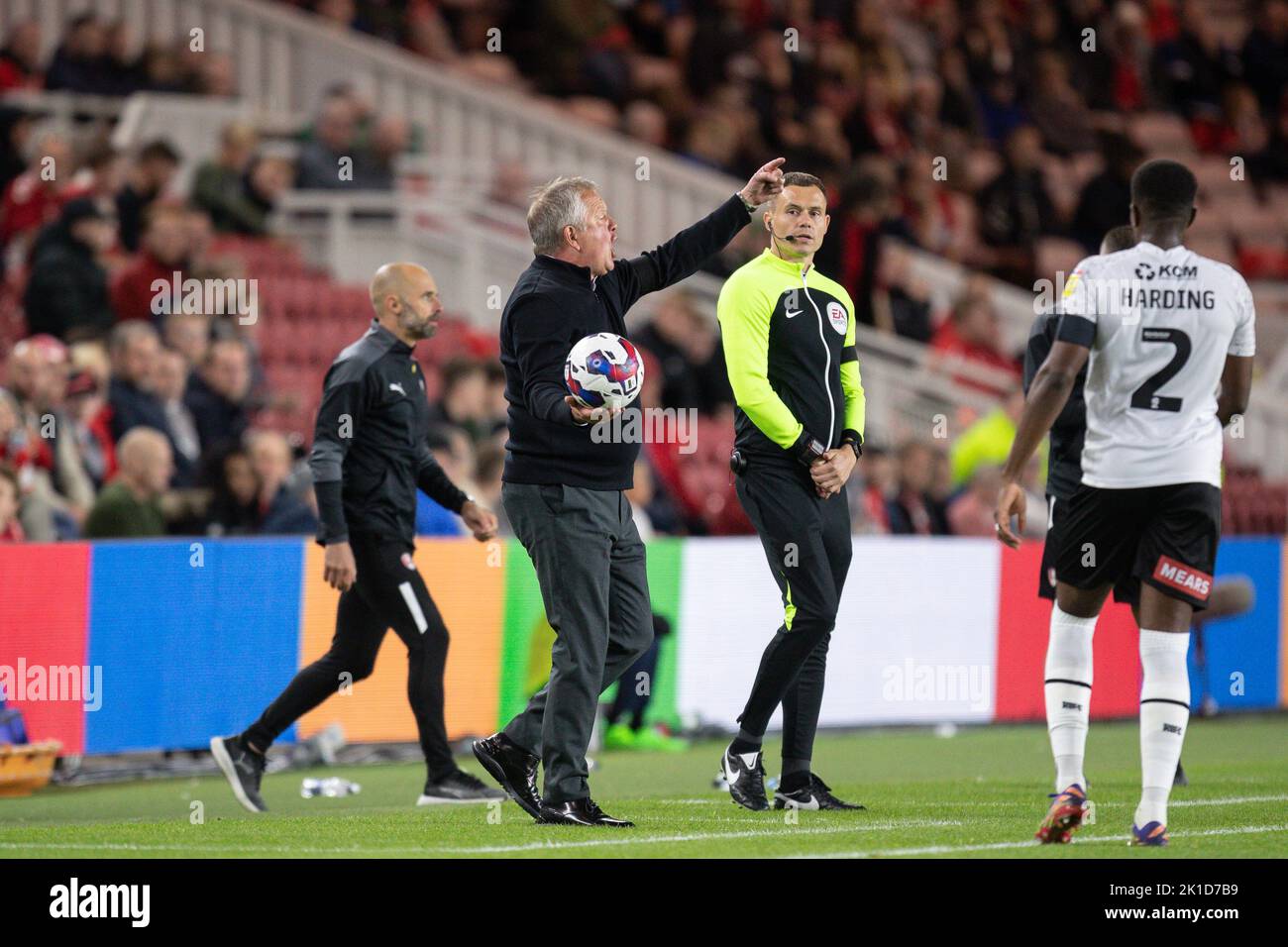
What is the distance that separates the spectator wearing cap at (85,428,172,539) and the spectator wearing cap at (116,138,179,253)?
3839 millimetres

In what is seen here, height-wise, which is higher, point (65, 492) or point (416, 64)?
point (416, 64)

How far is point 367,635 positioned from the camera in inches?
352

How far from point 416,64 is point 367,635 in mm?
10648

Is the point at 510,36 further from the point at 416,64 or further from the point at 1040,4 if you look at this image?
the point at 1040,4

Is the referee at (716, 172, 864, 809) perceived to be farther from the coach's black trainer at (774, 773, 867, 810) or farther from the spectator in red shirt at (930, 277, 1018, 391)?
the spectator in red shirt at (930, 277, 1018, 391)

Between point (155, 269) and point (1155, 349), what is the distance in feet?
30.7

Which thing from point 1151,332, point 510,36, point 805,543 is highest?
point 510,36

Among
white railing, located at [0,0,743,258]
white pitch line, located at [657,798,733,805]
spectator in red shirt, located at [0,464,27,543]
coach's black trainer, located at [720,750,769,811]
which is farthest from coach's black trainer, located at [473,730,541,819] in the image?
white railing, located at [0,0,743,258]

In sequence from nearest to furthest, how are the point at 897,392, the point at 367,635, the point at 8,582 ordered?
the point at 367,635 < the point at 8,582 < the point at 897,392

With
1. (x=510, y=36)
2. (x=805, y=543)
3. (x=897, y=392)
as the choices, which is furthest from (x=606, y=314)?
(x=510, y=36)

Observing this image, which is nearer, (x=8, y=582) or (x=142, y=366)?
(x=8, y=582)

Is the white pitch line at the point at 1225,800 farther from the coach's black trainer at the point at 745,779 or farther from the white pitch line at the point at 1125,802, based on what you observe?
the coach's black trainer at the point at 745,779

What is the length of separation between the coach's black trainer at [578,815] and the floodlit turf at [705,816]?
0.10 metres
